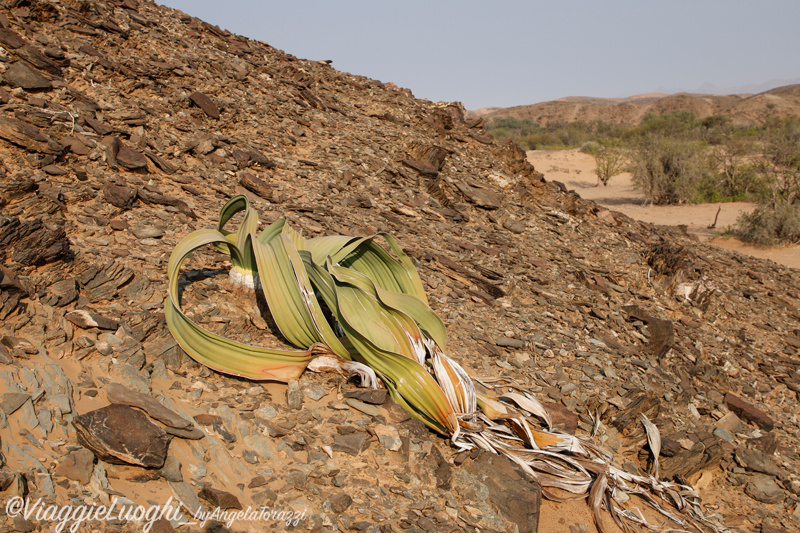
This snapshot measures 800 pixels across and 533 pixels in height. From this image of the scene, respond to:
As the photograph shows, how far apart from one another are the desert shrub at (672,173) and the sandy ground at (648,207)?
415 millimetres

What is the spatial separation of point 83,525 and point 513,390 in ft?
8.36

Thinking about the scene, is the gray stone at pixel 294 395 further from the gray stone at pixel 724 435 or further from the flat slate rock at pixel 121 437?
the gray stone at pixel 724 435

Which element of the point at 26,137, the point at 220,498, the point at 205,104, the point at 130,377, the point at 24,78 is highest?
the point at 24,78

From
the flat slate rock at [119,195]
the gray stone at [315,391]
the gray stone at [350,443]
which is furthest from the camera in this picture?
the flat slate rock at [119,195]

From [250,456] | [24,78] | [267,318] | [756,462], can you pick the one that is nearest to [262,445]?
[250,456]

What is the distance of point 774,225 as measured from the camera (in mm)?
12516

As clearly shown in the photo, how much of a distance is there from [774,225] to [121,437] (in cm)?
1450

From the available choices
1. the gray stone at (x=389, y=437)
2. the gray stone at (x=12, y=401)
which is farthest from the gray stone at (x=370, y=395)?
the gray stone at (x=12, y=401)

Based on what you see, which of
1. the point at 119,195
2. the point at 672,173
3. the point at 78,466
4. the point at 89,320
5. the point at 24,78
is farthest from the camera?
the point at 672,173

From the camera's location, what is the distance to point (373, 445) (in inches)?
98.3

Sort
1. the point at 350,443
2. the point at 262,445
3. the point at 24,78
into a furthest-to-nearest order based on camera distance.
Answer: the point at 24,78 < the point at 350,443 < the point at 262,445

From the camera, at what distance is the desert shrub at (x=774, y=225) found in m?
12.4

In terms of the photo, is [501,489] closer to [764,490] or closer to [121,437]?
[121,437]

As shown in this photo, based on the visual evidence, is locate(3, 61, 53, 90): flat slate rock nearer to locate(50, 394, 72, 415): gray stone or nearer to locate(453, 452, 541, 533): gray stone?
locate(50, 394, 72, 415): gray stone
